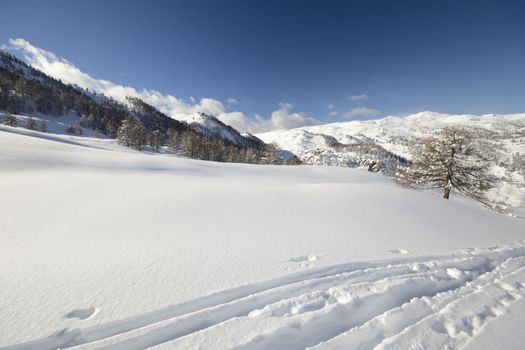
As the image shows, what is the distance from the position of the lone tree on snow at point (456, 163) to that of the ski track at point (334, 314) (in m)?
12.0

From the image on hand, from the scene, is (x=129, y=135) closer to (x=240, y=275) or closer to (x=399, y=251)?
(x=240, y=275)

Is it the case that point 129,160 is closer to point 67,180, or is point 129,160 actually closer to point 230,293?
point 67,180

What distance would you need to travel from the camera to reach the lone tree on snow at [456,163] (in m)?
13.4

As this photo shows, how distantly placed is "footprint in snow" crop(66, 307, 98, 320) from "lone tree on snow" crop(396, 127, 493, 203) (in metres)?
17.8

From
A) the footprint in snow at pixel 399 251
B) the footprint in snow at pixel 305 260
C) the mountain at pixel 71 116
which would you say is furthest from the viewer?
the mountain at pixel 71 116

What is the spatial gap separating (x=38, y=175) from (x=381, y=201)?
15.3 metres

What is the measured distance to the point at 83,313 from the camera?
103 inches

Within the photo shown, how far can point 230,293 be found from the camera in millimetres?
3156

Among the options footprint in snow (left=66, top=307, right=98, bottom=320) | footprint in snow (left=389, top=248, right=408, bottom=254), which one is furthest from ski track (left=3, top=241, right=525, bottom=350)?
footprint in snow (left=389, top=248, right=408, bottom=254)

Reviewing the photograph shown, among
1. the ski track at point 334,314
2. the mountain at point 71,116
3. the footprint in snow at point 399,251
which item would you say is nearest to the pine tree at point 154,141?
the mountain at point 71,116

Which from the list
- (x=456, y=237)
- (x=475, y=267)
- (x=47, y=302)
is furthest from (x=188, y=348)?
(x=456, y=237)

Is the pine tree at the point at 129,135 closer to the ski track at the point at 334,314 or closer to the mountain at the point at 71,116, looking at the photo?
the mountain at the point at 71,116

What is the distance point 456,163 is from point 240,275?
16804 mm

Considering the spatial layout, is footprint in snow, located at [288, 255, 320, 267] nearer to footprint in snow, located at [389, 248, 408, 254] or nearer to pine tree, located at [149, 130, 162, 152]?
footprint in snow, located at [389, 248, 408, 254]
